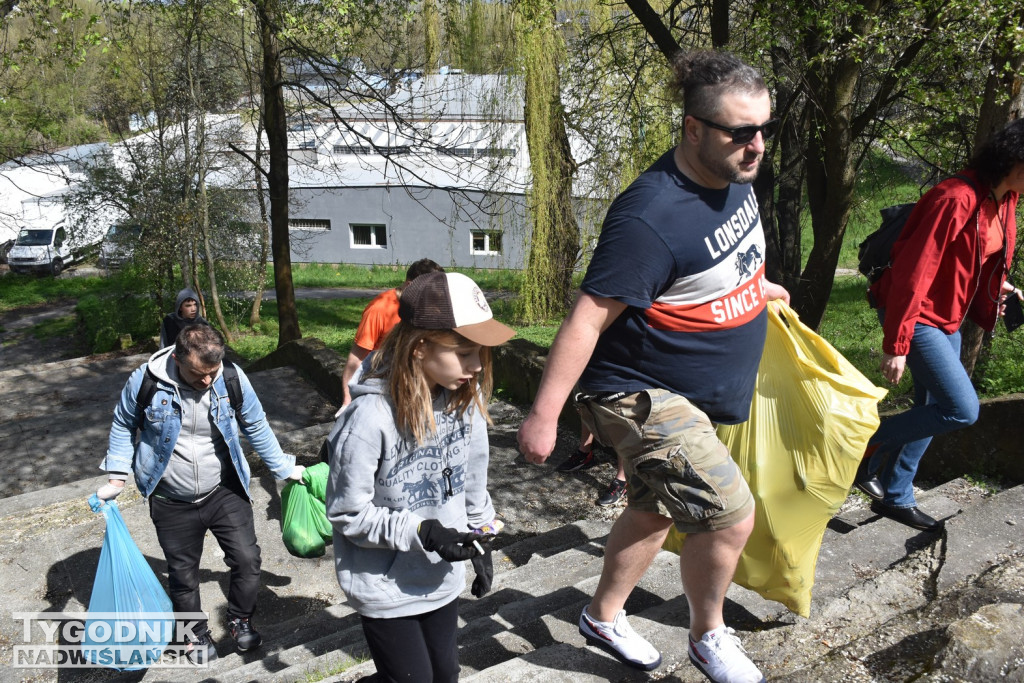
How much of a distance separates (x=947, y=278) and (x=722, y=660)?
194 cm

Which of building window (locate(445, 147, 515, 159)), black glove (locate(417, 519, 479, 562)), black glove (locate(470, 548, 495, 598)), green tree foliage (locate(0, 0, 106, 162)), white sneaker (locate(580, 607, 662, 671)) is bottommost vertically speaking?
white sneaker (locate(580, 607, 662, 671))

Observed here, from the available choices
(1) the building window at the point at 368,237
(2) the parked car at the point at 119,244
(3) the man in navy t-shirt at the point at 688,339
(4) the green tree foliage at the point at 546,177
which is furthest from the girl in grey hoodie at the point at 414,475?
(1) the building window at the point at 368,237

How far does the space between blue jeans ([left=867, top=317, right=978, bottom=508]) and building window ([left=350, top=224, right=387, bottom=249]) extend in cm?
2718

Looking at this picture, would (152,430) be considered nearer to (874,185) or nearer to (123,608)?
(123,608)

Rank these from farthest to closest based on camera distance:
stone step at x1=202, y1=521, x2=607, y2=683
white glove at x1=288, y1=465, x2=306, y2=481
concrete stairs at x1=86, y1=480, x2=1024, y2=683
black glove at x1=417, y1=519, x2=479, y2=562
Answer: white glove at x1=288, y1=465, x2=306, y2=481 < stone step at x1=202, y1=521, x2=607, y2=683 < concrete stairs at x1=86, y1=480, x2=1024, y2=683 < black glove at x1=417, y1=519, x2=479, y2=562

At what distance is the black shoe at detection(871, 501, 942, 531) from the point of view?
3.61m

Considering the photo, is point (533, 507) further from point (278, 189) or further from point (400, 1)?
point (278, 189)

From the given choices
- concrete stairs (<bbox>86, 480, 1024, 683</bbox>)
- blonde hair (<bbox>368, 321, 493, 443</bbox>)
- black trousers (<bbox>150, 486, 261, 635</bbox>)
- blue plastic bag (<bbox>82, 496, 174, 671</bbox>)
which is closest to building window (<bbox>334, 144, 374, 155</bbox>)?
black trousers (<bbox>150, 486, 261, 635</bbox>)

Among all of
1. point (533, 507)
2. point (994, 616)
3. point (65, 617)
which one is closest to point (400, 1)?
point (533, 507)

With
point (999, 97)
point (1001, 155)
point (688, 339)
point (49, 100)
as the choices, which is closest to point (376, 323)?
point (688, 339)

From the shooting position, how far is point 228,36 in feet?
45.8

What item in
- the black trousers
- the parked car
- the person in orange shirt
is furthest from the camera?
the parked car

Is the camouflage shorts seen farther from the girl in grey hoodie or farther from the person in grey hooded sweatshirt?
the person in grey hooded sweatshirt

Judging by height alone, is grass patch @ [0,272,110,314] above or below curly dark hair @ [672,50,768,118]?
below
